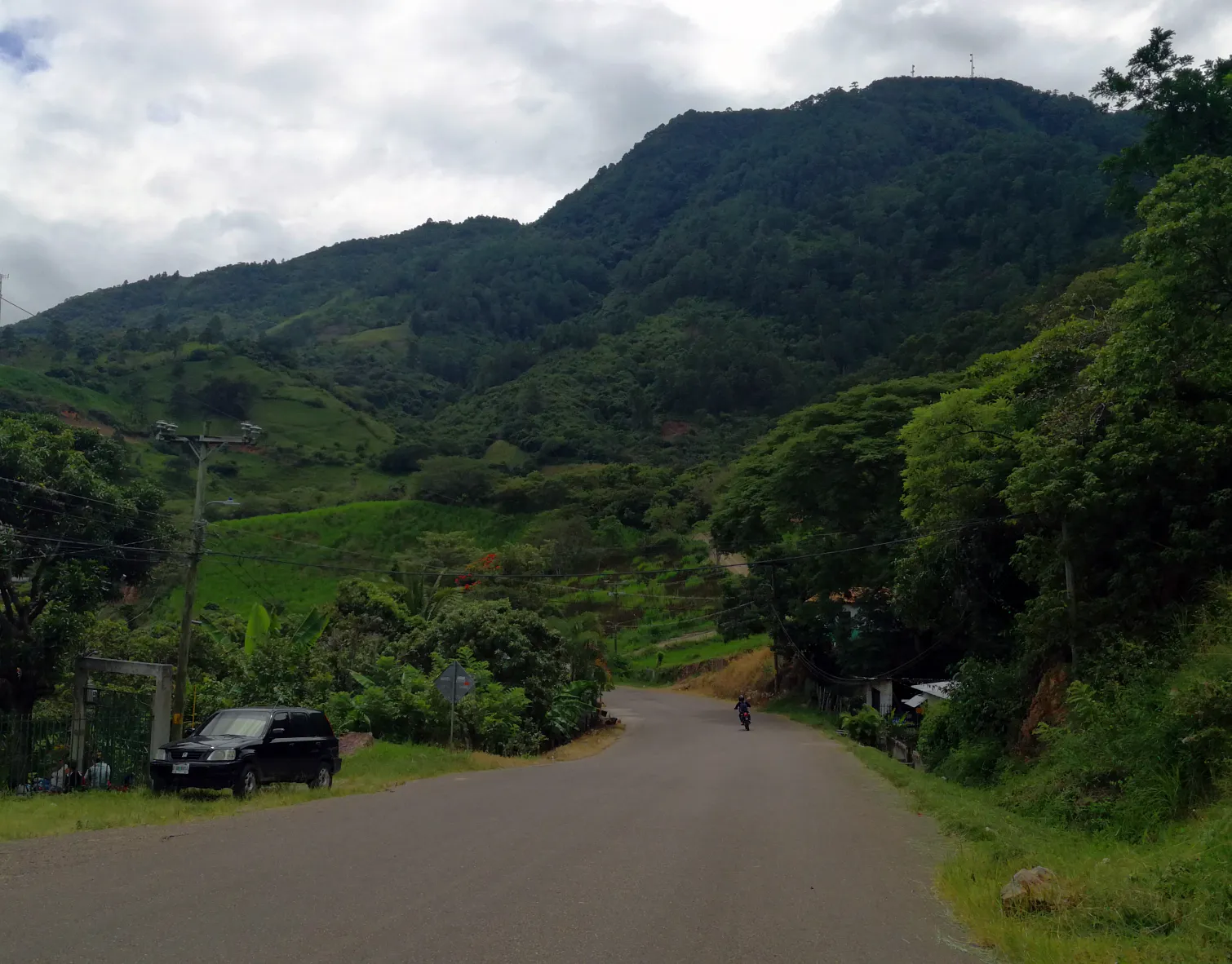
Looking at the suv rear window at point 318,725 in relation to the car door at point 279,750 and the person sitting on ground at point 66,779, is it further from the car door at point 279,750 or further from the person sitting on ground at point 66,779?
the person sitting on ground at point 66,779

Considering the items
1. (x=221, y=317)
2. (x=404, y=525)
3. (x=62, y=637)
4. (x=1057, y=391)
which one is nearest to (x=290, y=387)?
(x=404, y=525)

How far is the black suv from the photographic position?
16.2m

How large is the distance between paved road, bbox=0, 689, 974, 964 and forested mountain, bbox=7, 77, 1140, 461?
2415 inches

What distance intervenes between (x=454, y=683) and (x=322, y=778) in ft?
19.2

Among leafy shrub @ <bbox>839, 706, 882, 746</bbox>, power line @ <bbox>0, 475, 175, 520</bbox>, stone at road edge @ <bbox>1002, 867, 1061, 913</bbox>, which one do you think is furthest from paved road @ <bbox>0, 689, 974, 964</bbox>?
leafy shrub @ <bbox>839, 706, 882, 746</bbox>

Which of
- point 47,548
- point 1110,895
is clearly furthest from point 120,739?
point 1110,895

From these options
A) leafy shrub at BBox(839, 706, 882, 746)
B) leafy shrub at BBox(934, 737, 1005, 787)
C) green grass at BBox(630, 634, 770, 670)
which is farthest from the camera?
green grass at BBox(630, 634, 770, 670)

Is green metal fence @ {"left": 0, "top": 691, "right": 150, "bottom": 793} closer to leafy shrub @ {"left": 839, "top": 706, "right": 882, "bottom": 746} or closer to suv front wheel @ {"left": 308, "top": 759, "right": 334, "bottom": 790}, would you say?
suv front wheel @ {"left": 308, "top": 759, "right": 334, "bottom": 790}

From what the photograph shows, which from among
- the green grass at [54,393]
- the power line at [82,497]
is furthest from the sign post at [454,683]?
the green grass at [54,393]

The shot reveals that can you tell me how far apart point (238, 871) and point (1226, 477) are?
14889 mm

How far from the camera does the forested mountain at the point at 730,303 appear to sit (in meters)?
117

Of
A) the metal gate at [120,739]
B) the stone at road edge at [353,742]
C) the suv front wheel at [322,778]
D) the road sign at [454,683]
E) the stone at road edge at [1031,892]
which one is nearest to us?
the stone at road edge at [1031,892]

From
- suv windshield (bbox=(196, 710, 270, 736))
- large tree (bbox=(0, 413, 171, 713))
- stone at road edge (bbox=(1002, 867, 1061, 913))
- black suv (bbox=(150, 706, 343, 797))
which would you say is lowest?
black suv (bbox=(150, 706, 343, 797))

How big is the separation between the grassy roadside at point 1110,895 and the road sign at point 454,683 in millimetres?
14171
